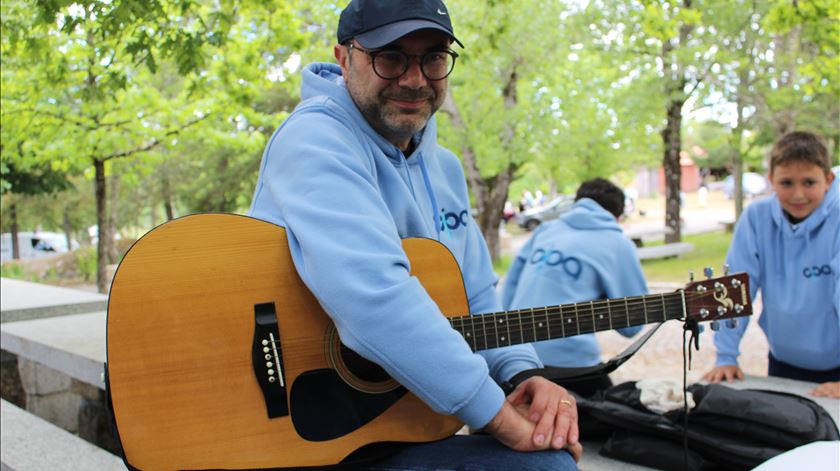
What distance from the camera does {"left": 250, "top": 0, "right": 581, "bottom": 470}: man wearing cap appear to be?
1679mm

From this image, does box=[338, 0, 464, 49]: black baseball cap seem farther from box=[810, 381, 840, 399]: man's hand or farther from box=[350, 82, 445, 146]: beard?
box=[810, 381, 840, 399]: man's hand

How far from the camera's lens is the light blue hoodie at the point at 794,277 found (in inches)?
136

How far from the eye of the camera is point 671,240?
58.9 ft

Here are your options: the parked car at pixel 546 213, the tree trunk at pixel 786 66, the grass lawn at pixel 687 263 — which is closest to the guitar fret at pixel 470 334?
the tree trunk at pixel 786 66

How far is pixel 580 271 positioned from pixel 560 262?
0.12 meters

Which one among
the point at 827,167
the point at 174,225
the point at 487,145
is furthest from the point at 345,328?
the point at 487,145

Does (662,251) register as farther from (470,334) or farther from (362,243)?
(362,243)

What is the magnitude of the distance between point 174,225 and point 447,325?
2.46 ft

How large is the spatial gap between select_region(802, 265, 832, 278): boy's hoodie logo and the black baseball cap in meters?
2.44

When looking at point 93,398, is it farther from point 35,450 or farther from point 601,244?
point 601,244

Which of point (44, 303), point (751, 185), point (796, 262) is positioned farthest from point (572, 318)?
point (751, 185)

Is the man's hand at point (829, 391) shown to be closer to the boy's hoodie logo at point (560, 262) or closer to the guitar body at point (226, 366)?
the boy's hoodie logo at point (560, 262)

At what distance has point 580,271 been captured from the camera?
3945 millimetres

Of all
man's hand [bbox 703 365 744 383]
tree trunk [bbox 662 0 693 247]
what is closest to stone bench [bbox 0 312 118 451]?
man's hand [bbox 703 365 744 383]
